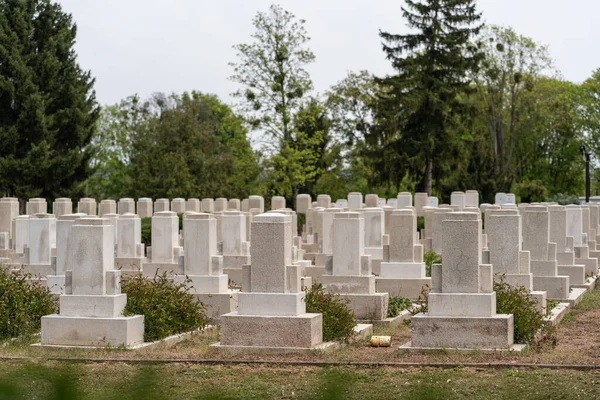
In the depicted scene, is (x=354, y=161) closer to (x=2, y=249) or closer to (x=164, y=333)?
(x=2, y=249)

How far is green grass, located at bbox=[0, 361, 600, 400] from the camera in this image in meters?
11.1

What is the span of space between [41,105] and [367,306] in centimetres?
3501

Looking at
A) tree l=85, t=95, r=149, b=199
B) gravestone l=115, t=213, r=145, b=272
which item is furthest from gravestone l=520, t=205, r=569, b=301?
tree l=85, t=95, r=149, b=199

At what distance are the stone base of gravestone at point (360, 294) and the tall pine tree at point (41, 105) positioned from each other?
33.7 metres

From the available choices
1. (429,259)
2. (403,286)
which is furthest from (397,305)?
(429,259)

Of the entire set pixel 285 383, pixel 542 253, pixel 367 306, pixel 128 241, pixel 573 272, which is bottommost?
pixel 285 383

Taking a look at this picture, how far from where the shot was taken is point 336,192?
64750mm

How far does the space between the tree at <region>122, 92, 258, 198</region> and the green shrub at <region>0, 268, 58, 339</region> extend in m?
37.8

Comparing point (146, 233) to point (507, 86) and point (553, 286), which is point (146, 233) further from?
point (507, 86)

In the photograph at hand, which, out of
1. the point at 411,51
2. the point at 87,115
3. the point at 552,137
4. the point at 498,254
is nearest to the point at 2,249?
the point at 498,254

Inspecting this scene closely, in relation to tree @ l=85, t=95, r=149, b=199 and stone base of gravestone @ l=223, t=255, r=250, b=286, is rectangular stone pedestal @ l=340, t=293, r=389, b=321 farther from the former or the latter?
tree @ l=85, t=95, r=149, b=199

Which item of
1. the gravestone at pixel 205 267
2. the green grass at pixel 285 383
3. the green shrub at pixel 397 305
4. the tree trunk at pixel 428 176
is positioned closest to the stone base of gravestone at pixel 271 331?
the green grass at pixel 285 383

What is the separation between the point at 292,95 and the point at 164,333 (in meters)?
43.0

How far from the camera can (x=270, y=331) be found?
540 inches
